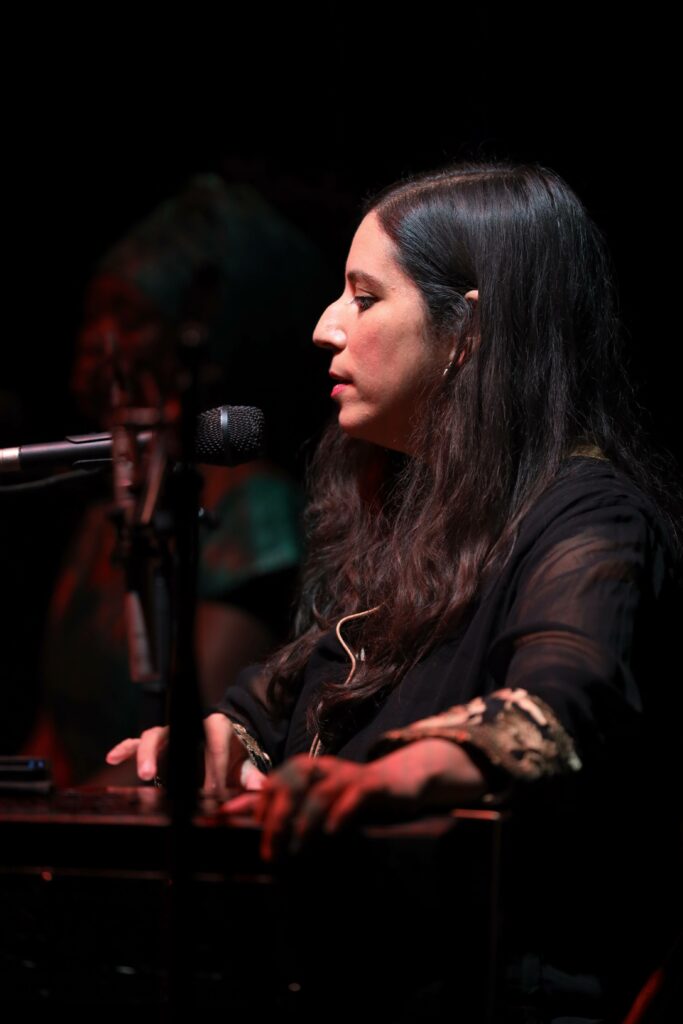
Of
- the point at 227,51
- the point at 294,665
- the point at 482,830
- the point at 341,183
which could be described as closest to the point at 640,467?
the point at 294,665

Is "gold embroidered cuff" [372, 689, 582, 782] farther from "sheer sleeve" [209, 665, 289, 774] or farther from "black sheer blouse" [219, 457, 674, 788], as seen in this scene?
"sheer sleeve" [209, 665, 289, 774]

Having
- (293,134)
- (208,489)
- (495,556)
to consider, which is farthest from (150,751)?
(293,134)

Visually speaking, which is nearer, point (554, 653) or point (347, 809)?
point (347, 809)

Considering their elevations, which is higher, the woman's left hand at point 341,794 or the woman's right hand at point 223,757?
the woman's left hand at point 341,794

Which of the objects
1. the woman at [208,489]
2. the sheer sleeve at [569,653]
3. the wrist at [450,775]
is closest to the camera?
the wrist at [450,775]

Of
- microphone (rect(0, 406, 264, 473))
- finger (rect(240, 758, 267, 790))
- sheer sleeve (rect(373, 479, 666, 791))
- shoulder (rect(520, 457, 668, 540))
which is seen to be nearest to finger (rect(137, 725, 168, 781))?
finger (rect(240, 758, 267, 790))

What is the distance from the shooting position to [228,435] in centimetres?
178

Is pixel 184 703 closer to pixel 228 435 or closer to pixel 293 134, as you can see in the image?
pixel 228 435

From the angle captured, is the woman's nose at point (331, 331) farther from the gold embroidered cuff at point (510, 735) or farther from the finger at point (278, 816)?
the finger at point (278, 816)

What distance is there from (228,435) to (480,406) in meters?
0.52

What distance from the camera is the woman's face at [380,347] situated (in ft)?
7.00

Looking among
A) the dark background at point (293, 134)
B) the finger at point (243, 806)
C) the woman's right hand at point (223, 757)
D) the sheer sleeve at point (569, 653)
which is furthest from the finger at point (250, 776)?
the dark background at point (293, 134)

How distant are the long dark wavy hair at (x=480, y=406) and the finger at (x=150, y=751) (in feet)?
0.88

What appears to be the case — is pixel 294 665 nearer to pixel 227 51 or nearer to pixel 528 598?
pixel 528 598
